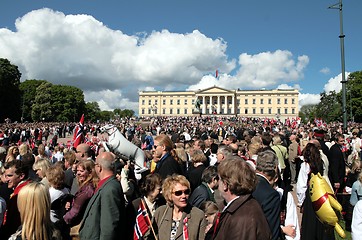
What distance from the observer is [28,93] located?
249 feet

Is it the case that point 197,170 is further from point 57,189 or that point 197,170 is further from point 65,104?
point 65,104

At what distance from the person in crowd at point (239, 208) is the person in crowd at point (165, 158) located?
2.49 metres

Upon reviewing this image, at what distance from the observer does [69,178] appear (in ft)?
18.8

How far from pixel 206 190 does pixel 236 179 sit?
1856 mm

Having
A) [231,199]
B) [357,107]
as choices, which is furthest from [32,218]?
[357,107]

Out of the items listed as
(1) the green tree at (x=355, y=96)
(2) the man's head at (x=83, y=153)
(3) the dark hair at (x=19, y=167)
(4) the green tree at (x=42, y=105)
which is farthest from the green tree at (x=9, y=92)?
(1) the green tree at (x=355, y=96)

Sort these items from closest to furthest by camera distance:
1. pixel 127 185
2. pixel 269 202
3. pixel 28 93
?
pixel 269 202, pixel 127 185, pixel 28 93

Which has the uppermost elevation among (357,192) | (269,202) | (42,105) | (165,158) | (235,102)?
(235,102)

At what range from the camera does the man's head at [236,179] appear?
2.50 meters

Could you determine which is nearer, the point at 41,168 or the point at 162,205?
the point at 162,205

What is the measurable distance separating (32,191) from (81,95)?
91375 millimetres

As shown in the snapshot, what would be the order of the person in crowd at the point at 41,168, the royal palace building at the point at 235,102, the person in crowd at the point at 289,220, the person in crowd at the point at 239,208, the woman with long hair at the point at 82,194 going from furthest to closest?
the royal palace building at the point at 235,102 → the person in crowd at the point at 41,168 → the woman with long hair at the point at 82,194 → the person in crowd at the point at 289,220 → the person in crowd at the point at 239,208

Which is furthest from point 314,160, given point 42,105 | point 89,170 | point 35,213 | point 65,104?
point 65,104

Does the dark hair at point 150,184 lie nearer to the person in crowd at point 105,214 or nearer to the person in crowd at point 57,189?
the person in crowd at point 105,214
